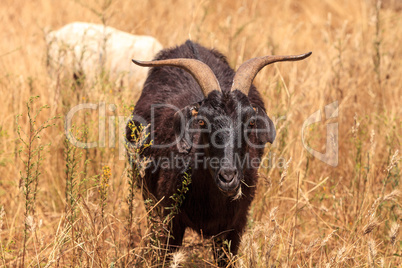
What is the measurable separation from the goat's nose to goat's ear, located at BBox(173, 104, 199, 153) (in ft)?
1.87

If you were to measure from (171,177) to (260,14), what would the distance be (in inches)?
252

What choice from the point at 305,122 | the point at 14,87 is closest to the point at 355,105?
the point at 305,122

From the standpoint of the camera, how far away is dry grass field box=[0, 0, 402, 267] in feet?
11.7

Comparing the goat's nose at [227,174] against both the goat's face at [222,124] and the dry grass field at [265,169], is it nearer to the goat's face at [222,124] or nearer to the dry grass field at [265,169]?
the goat's face at [222,124]

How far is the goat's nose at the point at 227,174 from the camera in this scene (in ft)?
10.3

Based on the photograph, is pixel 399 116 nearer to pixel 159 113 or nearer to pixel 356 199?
pixel 356 199

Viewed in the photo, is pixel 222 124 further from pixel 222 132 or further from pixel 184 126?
pixel 184 126

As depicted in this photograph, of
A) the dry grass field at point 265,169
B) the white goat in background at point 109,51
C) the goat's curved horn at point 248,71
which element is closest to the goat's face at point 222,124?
the goat's curved horn at point 248,71

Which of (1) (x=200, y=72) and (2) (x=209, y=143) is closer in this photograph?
(2) (x=209, y=143)

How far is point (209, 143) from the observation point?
339 centimetres

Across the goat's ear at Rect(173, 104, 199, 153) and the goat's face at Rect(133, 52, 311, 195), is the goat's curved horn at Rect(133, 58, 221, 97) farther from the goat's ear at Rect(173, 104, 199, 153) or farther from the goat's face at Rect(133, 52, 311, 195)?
the goat's ear at Rect(173, 104, 199, 153)

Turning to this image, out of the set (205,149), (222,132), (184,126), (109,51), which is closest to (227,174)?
(222,132)

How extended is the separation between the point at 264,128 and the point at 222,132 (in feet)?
1.86

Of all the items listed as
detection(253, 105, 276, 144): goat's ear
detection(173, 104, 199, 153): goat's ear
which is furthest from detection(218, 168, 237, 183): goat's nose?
detection(253, 105, 276, 144): goat's ear
